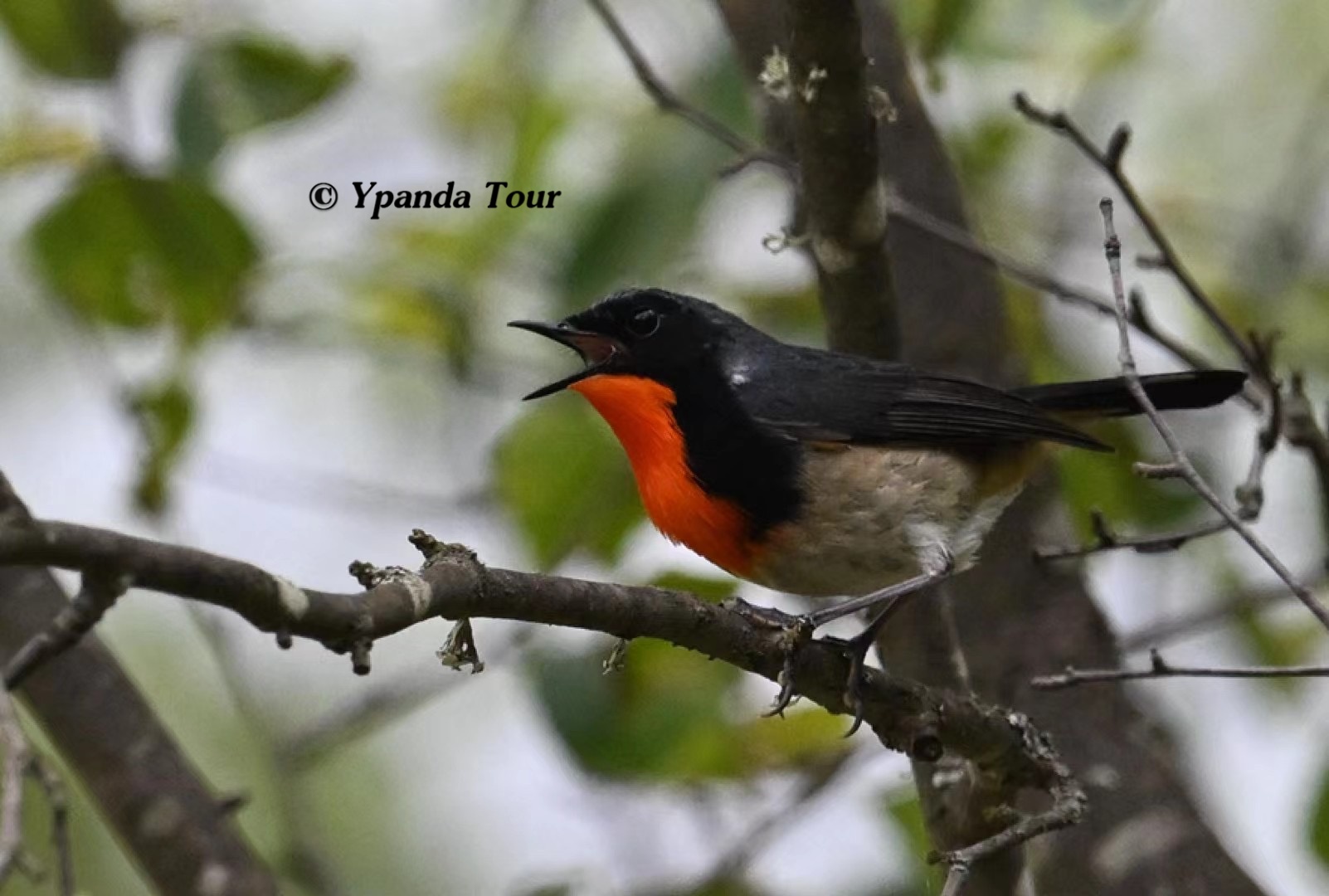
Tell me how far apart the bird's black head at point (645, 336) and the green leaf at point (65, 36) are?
5.40ft

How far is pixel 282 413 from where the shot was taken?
10.3 meters

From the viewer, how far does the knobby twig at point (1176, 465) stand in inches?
115

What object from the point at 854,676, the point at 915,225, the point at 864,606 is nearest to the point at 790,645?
the point at 854,676

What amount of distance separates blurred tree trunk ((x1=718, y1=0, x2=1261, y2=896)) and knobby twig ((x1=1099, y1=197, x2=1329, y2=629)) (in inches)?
42.7

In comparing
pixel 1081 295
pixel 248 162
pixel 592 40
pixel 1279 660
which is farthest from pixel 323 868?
pixel 592 40

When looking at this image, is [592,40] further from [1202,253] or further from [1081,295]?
[1081,295]

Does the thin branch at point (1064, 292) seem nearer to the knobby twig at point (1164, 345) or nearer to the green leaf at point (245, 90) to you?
the knobby twig at point (1164, 345)

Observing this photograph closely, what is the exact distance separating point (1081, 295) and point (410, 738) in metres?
6.84

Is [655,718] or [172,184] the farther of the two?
[172,184]

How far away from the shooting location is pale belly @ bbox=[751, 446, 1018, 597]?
160 inches

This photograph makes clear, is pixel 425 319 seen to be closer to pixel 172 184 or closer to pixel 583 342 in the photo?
pixel 172 184

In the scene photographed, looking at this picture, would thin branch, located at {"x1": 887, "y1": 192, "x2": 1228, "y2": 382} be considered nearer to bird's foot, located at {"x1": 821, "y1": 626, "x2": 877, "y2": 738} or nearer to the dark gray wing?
the dark gray wing

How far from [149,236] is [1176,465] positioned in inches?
121

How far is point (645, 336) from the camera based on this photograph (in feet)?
14.4
